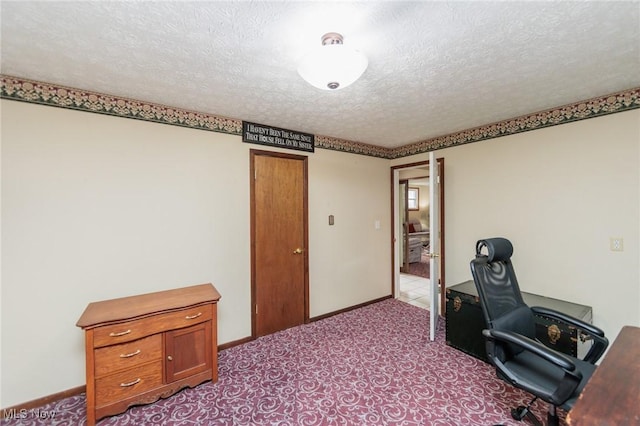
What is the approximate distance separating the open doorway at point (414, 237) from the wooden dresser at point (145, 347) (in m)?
2.51

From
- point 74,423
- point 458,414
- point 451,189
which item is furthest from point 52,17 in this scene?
point 451,189

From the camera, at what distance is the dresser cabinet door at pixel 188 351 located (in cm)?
202

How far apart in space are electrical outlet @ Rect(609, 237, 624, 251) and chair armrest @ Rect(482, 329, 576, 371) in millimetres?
1598

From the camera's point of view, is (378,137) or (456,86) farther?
(378,137)

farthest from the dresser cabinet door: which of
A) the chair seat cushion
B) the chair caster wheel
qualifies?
the chair caster wheel

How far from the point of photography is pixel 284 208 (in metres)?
3.19

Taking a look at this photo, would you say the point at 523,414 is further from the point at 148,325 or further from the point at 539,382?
the point at 148,325

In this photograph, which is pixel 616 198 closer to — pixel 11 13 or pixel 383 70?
pixel 383 70

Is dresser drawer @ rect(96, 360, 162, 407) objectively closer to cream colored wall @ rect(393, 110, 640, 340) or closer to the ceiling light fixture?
the ceiling light fixture

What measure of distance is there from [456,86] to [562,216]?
5.69 ft

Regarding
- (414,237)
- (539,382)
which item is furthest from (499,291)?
(414,237)

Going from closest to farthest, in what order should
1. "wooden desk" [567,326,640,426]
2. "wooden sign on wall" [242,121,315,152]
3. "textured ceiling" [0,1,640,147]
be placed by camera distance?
"wooden desk" [567,326,640,426] < "textured ceiling" [0,1,640,147] < "wooden sign on wall" [242,121,315,152]

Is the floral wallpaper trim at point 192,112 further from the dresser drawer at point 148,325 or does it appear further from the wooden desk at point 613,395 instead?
the wooden desk at point 613,395

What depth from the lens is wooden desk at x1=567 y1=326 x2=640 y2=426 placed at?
952mm
